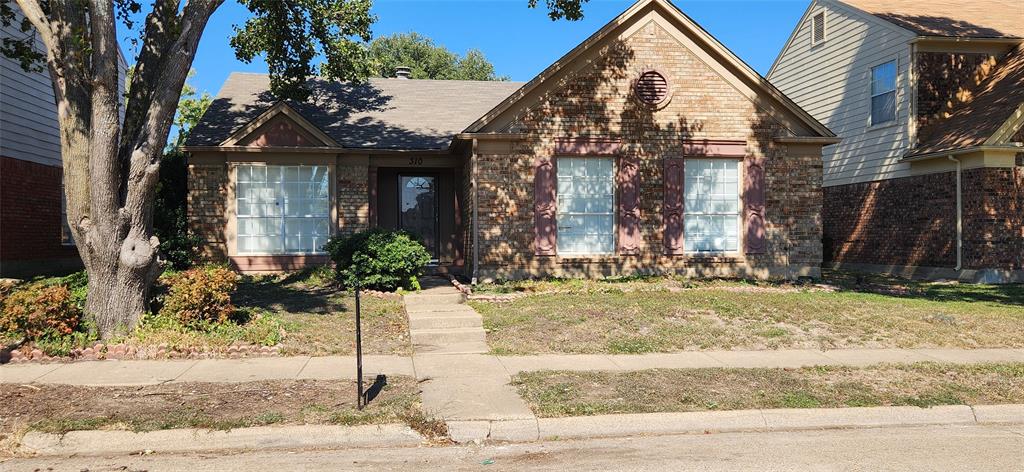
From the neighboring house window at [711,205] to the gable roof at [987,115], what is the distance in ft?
17.0

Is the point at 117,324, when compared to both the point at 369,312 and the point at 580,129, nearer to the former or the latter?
the point at 369,312

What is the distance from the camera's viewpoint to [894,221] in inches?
733

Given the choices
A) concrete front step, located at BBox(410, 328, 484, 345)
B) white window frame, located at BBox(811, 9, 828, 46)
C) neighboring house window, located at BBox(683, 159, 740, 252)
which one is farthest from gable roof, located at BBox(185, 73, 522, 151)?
white window frame, located at BBox(811, 9, 828, 46)

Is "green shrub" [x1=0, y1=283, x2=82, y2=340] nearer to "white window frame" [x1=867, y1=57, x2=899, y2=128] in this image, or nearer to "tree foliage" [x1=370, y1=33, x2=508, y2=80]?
"white window frame" [x1=867, y1=57, x2=899, y2=128]

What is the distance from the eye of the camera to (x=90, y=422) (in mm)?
6160

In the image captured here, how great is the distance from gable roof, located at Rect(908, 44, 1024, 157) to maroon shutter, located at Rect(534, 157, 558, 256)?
912 centimetres

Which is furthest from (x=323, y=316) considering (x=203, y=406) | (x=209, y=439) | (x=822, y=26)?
(x=822, y=26)

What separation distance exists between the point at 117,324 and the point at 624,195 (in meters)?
9.55

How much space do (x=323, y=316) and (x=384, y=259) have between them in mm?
2164

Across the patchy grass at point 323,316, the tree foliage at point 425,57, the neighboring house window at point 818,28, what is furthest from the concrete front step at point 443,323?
the tree foliage at point 425,57

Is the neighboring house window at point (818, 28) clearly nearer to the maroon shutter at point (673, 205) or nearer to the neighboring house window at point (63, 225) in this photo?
the maroon shutter at point (673, 205)

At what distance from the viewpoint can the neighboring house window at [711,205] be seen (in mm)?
15406

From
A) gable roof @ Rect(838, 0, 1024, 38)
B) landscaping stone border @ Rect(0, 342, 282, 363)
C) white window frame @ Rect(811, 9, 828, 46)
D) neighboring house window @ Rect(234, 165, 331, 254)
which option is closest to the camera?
landscaping stone border @ Rect(0, 342, 282, 363)

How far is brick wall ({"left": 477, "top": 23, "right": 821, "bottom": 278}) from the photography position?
47.9ft
